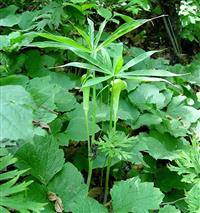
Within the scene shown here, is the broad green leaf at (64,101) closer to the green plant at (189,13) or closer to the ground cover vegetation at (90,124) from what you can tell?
the ground cover vegetation at (90,124)

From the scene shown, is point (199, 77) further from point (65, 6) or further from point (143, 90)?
point (65, 6)

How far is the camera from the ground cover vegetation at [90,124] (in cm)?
133

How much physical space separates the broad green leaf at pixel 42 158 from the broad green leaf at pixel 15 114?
0.61m

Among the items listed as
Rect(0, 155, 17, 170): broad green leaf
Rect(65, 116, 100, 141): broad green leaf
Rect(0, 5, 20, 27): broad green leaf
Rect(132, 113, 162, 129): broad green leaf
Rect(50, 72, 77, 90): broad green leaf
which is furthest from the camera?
Rect(0, 5, 20, 27): broad green leaf

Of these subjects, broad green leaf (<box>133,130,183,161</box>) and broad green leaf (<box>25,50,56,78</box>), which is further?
broad green leaf (<box>25,50,56,78</box>)

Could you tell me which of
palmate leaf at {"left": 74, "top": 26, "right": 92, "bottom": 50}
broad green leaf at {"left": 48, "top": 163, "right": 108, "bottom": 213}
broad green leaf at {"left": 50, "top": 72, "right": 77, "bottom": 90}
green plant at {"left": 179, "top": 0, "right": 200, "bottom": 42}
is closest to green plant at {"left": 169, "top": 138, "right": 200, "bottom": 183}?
broad green leaf at {"left": 48, "top": 163, "right": 108, "bottom": 213}

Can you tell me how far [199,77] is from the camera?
2.66 meters

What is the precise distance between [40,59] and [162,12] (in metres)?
1.58

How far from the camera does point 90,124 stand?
5.63 ft

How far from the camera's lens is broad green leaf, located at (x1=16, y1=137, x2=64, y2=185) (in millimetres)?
1444

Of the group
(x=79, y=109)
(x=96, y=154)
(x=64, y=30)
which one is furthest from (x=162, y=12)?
(x=96, y=154)

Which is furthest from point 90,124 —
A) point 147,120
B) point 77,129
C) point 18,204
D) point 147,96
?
point 18,204

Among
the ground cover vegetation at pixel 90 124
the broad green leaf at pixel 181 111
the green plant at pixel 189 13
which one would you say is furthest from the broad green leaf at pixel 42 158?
the green plant at pixel 189 13

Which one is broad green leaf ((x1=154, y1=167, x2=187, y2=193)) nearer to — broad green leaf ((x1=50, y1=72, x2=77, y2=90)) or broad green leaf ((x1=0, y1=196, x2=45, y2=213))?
broad green leaf ((x1=50, y1=72, x2=77, y2=90))
